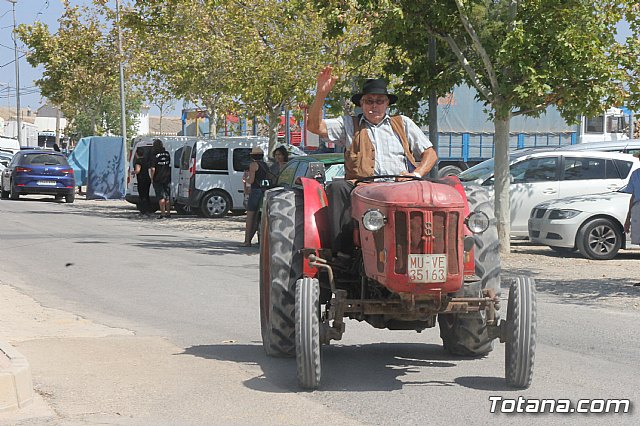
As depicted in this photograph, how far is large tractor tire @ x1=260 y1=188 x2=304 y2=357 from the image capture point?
8.58 m

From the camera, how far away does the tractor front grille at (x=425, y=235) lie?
7251 millimetres

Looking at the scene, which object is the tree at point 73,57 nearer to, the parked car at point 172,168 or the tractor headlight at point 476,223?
the parked car at point 172,168

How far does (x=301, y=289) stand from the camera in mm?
7652

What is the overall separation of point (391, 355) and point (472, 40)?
11.3 m

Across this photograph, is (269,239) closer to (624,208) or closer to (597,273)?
(597,273)

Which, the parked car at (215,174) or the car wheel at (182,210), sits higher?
the parked car at (215,174)

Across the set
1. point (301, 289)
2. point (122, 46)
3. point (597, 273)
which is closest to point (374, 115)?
point (301, 289)

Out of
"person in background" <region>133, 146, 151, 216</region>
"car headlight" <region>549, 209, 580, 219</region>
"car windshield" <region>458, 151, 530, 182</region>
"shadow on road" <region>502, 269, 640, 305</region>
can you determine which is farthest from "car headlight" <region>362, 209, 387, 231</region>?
"person in background" <region>133, 146, 151, 216</region>

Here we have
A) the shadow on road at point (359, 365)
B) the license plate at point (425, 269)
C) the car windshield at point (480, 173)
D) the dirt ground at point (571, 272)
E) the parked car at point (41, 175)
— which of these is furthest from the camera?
the parked car at point (41, 175)

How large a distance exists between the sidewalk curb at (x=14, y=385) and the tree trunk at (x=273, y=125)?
2187 centimetres

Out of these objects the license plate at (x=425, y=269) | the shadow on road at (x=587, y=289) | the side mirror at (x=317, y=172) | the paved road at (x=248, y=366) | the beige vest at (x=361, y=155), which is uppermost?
the beige vest at (x=361, y=155)

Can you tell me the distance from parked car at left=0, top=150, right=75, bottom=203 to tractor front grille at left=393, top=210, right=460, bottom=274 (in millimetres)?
32146

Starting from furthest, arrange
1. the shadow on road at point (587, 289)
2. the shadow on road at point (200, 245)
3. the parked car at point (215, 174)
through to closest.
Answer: the parked car at point (215, 174), the shadow on road at point (200, 245), the shadow on road at point (587, 289)

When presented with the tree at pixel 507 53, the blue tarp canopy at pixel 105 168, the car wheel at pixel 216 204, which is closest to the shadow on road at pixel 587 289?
the tree at pixel 507 53
